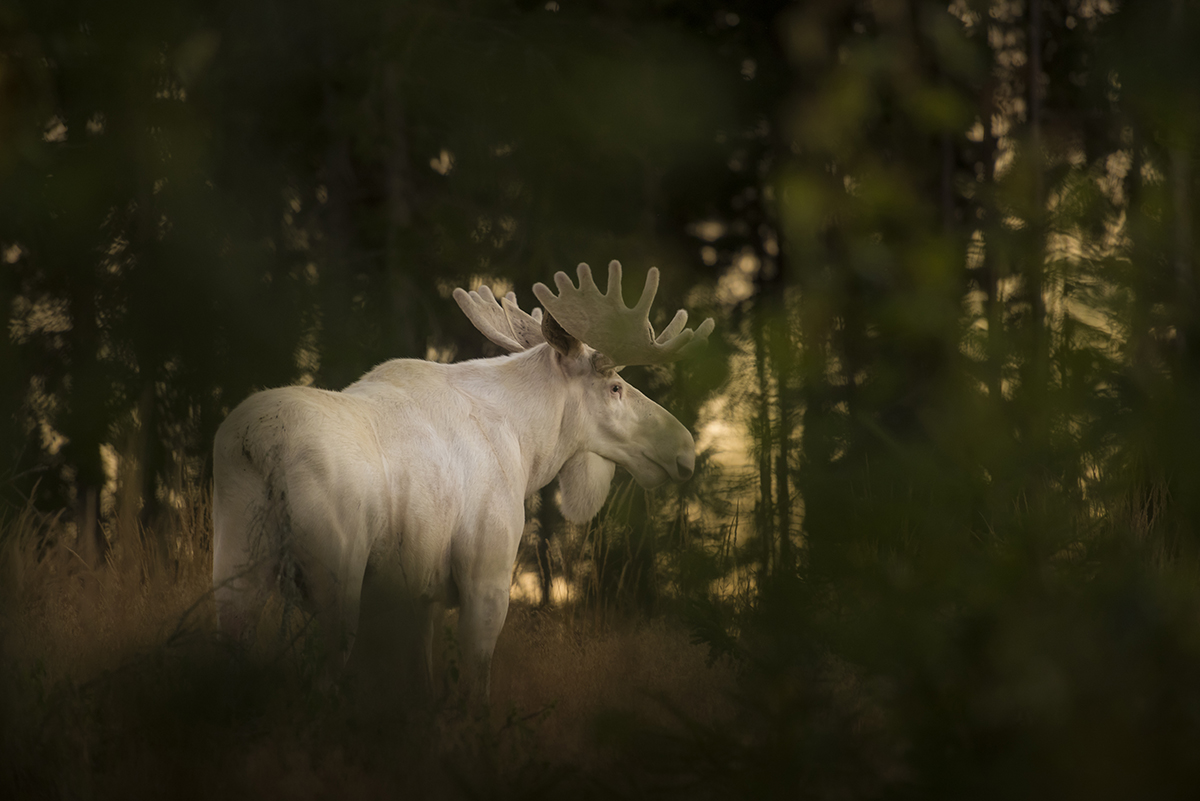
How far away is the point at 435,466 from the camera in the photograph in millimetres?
3365

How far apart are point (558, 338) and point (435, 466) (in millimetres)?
872

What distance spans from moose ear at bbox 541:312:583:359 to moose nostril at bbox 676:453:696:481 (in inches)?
25.9

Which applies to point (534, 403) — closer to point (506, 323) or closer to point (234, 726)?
point (506, 323)

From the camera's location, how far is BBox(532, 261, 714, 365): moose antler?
3.75 m

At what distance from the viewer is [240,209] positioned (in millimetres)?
5258

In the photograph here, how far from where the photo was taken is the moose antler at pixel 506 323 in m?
4.43

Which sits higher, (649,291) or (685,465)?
(649,291)

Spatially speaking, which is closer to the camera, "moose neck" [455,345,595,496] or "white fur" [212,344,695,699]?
"white fur" [212,344,695,699]

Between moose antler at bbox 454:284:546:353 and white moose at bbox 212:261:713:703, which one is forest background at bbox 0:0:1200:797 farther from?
moose antler at bbox 454:284:546:353

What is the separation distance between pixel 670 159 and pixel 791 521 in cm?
571

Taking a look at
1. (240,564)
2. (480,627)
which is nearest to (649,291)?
(480,627)

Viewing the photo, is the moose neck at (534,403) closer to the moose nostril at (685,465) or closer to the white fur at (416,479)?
the white fur at (416,479)

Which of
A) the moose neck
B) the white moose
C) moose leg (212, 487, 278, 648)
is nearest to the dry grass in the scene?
moose leg (212, 487, 278, 648)

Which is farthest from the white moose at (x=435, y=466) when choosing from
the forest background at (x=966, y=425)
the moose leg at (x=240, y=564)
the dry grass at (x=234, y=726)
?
the forest background at (x=966, y=425)
